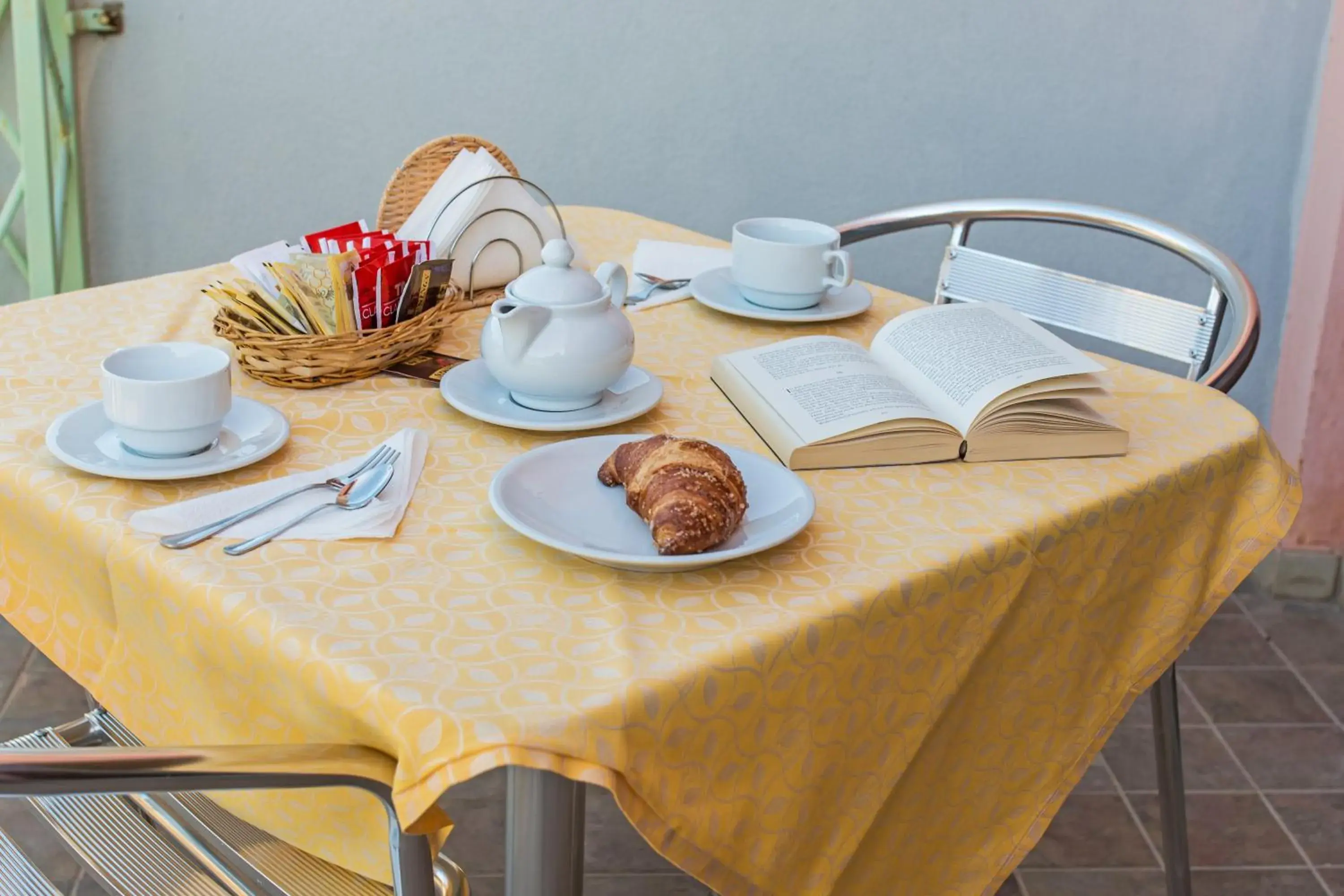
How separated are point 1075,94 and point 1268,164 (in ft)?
1.25

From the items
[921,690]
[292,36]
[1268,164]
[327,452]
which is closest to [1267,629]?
[1268,164]

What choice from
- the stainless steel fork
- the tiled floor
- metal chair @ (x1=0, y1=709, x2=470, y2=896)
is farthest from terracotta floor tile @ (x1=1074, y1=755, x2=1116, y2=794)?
the stainless steel fork

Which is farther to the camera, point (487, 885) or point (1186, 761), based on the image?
point (1186, 761)

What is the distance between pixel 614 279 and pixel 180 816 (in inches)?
23.3

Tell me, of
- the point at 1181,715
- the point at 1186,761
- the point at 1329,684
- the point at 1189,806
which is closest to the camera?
the point at 1189,806

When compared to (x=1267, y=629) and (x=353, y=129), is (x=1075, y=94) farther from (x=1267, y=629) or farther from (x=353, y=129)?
(x=353, y=129)

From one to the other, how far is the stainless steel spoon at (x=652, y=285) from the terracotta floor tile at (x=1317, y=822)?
118 cm

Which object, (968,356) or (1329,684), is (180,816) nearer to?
(968,356)

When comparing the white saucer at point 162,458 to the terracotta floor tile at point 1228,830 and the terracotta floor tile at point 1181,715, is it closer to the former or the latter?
the terracotta floor tile at point 1228,830

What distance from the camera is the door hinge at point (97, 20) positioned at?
2525 mm

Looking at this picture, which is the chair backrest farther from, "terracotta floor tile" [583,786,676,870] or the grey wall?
"terracotta floor tile" [583,786,676,870]

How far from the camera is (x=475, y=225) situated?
4.60 ft

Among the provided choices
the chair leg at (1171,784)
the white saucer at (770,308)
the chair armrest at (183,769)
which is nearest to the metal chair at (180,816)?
the chair armrest at (183,769)

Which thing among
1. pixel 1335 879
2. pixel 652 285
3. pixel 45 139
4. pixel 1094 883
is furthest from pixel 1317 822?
pixel 45 139
